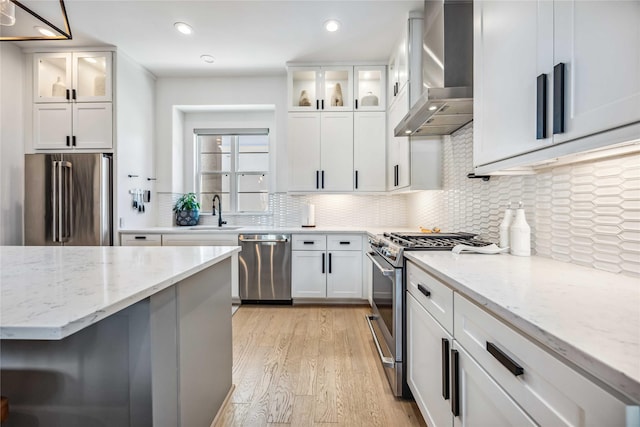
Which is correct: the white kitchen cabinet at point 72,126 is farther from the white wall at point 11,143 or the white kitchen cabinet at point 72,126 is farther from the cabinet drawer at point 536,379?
the cabinet drawer at point 536,379

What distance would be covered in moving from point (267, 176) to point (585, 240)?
3.58m

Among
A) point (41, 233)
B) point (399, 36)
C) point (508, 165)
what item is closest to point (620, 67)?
point (508, 165)

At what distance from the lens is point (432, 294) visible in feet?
4.45

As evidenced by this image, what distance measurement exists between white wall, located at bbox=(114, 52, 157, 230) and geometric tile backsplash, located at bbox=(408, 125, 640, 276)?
11.7 ft

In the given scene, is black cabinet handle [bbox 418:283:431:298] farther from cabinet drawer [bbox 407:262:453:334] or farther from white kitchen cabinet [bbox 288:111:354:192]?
white kitchen cabinet [bbox 288:111:354:192]

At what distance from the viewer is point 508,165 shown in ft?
4.10

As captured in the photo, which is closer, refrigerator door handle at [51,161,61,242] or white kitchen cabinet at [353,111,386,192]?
refrigerator door handle at [51,161,61,242]

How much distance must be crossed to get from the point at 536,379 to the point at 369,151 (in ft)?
10.2

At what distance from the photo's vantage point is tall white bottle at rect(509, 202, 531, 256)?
Answer: 1492mm

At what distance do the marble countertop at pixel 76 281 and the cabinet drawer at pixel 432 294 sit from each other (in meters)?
1.03

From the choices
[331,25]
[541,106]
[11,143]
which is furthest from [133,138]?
[541,106]

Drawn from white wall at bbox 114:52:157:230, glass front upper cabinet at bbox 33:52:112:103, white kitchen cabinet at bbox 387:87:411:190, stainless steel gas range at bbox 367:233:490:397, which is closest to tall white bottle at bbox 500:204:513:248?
stainless steel gas range at bbox 367:233:490:397

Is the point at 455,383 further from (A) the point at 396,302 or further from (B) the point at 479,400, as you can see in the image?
(A) the point at 396,302

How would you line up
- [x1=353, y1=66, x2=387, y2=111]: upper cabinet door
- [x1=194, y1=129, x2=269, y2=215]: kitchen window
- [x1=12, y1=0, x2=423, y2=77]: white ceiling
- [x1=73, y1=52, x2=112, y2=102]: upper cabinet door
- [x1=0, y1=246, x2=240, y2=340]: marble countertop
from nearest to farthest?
[x1=0, y1=246, x2=240, y2=340]: marble countertop, [x1=12, y1=0, x2=423, y2=77]: white ceiling, [x1=73, y1=52, x2=112, y2=102]: upper cabinet door, [x1=353, y1=66, x2=387, y2=111]: upper cabinet door, [x1=194, y1=129, x2=269, y2=215]: kitchen window
